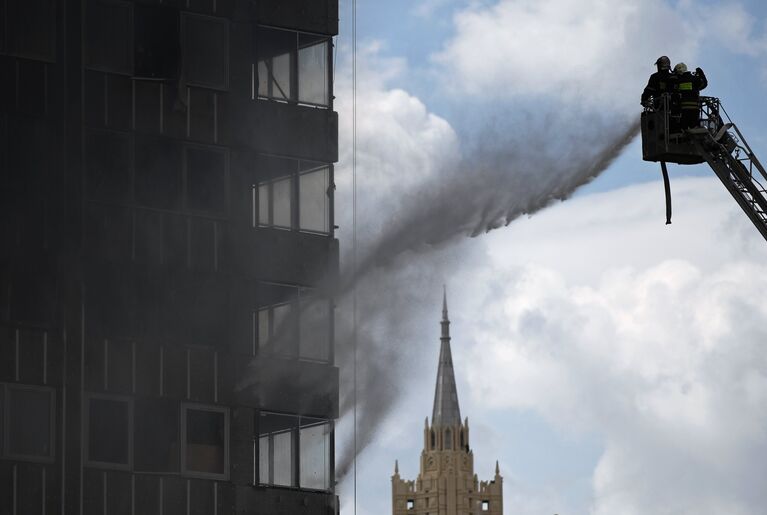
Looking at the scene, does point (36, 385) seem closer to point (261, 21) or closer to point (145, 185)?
point (145, 185)

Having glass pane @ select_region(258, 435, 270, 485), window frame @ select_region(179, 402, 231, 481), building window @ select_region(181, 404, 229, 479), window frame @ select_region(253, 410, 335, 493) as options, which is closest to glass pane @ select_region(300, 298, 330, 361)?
window frame @ select_region(253, 410, 335, 493)

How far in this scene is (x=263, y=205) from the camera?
64.1m

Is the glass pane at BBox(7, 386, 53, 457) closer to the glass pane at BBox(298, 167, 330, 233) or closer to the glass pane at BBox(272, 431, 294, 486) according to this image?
the glass pane at BBox(272, 431, 294, 486)

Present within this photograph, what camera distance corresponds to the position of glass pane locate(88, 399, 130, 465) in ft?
195

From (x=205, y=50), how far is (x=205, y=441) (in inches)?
406

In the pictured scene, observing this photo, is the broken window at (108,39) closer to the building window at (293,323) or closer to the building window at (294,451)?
the building window at (293,323)

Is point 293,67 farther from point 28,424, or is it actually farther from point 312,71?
point 28,424

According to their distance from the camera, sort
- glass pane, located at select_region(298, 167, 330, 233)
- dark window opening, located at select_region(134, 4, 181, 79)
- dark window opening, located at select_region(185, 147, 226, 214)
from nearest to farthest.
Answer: dark window opening, located at select_region(134, 4, 181, 79)
dark window opening, located at select_region(185, 147, 226, 214)
glass pane, located at select_region(298, 167, 330, 233)

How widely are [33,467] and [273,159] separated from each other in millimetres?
11554

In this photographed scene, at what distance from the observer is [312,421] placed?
211ft

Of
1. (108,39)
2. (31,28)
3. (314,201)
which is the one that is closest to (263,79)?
(314,201)

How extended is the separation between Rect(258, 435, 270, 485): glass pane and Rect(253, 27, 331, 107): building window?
30.3ft

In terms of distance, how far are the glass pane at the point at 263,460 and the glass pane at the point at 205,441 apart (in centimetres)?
125

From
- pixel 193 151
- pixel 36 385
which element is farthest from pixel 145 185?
pixel 36 385
